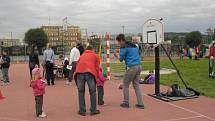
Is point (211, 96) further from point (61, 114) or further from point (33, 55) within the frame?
point (33, 55)

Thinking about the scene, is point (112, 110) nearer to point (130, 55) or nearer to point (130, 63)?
point (130, 63)

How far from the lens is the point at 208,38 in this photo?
6538 centimetres

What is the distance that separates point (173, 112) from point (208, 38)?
5833cm

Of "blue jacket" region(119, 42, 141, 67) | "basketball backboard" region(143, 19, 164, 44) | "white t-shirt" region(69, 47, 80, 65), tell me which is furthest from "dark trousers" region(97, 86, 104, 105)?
"white t-shirt" region(69, 47, 80, 65)

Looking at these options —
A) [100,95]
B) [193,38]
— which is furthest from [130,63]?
[193,38]

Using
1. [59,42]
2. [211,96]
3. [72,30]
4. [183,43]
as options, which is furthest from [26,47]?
[211,96]

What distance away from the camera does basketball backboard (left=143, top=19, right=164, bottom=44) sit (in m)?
11.8

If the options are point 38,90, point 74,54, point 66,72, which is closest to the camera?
point 38,90

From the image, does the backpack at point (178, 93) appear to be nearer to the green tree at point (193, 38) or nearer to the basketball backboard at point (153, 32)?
the basketball backboard at point (153, 32)

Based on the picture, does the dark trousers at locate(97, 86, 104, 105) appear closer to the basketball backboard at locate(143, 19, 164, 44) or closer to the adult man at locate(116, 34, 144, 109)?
the adult man at locate(116, 34, 144, 109)

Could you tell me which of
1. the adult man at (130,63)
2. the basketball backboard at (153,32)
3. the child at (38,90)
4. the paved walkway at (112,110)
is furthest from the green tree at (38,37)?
the child at (38,90)

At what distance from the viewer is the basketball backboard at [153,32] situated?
11750 mm

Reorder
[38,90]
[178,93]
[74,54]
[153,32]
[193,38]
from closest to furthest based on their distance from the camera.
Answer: [38,90]
[178,93]
[153,32]
[74,54]
[193,38]

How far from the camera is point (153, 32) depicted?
39.1 feet
